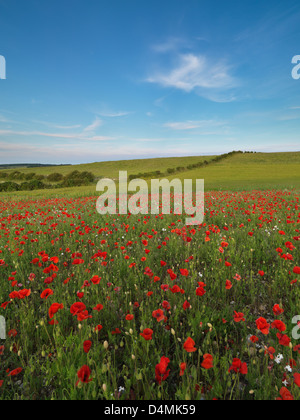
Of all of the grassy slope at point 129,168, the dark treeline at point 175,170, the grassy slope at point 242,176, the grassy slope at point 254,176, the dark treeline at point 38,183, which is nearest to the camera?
the grassy slope at point 242,176

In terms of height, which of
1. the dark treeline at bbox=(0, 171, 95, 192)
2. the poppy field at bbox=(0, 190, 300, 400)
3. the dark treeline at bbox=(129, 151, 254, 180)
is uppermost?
the dark treeline at bbox=(129, 151, 254, 180)

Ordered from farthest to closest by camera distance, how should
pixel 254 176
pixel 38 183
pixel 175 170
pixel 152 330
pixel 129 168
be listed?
1. pixel 129 168
2. pixel 175 170
3. pixel 38 183
4. pixel 254 176
5. pixel 152 330

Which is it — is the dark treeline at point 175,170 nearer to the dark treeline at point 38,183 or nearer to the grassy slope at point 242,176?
the grassy slope at point 242,176

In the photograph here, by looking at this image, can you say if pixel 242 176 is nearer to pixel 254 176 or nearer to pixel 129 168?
pixel 254 176

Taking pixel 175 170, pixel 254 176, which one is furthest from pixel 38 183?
pixel 254 176

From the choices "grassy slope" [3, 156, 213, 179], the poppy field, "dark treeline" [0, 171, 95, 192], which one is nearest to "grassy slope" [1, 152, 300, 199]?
"grassy slope" [3, 156, 213, 179]

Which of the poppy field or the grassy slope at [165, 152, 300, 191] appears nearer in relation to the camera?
the poppy field

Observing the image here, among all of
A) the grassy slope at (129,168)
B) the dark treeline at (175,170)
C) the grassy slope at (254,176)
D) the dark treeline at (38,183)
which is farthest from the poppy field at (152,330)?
the grassy slope at (129,168)

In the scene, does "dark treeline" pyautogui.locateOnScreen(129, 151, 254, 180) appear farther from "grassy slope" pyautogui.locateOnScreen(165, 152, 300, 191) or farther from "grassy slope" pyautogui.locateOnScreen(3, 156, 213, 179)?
"grassy slope" pyautogui.locateOnScreen(165, 152, 300, 191)

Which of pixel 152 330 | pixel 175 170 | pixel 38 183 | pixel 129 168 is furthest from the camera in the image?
pixel 129 168

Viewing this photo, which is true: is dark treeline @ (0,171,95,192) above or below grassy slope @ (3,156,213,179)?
below

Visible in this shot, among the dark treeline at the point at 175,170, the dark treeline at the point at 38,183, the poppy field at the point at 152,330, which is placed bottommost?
the poppy field at the point at 152,330
